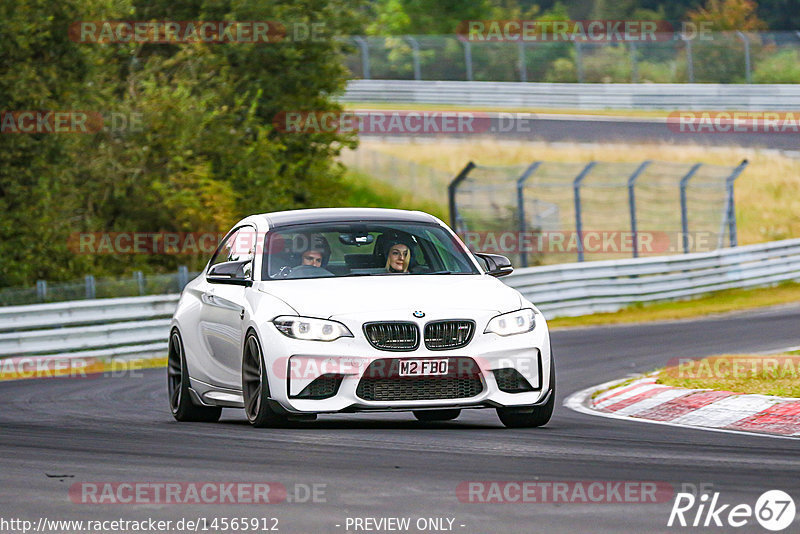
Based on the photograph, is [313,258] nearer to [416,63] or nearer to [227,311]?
[227,311]

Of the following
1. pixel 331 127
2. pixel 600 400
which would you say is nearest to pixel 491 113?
pixel 331 127

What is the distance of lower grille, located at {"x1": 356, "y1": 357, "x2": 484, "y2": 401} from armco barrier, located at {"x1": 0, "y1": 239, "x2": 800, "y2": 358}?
468 inches

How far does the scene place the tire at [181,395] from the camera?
11586 millimetres

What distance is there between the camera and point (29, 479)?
25.2ft

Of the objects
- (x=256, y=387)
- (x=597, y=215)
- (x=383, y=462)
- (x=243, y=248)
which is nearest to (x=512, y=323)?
(x=256, y=387)

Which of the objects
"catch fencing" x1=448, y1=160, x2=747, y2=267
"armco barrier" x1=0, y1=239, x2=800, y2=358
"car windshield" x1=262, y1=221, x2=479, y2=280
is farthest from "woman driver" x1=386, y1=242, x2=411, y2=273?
"catch fencing" x1=448, y1=160, x2=747, y2=267

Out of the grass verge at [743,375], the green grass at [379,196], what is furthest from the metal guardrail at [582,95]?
the grass verge at [743,375]

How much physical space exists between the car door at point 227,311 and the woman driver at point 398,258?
97 cm

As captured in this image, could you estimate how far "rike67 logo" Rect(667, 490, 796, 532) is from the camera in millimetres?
6176

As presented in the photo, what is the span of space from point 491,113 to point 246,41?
1280cm

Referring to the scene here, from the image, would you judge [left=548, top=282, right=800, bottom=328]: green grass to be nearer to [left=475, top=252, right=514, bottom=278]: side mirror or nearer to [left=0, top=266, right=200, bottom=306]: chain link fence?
[left=0, top=266, right=200, bottom=306]: chain link fence

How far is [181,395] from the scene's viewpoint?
38.3 feet

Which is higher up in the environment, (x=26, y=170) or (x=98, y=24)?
(x=98, y=24)

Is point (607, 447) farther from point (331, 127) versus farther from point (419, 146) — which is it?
point (419, 146)
